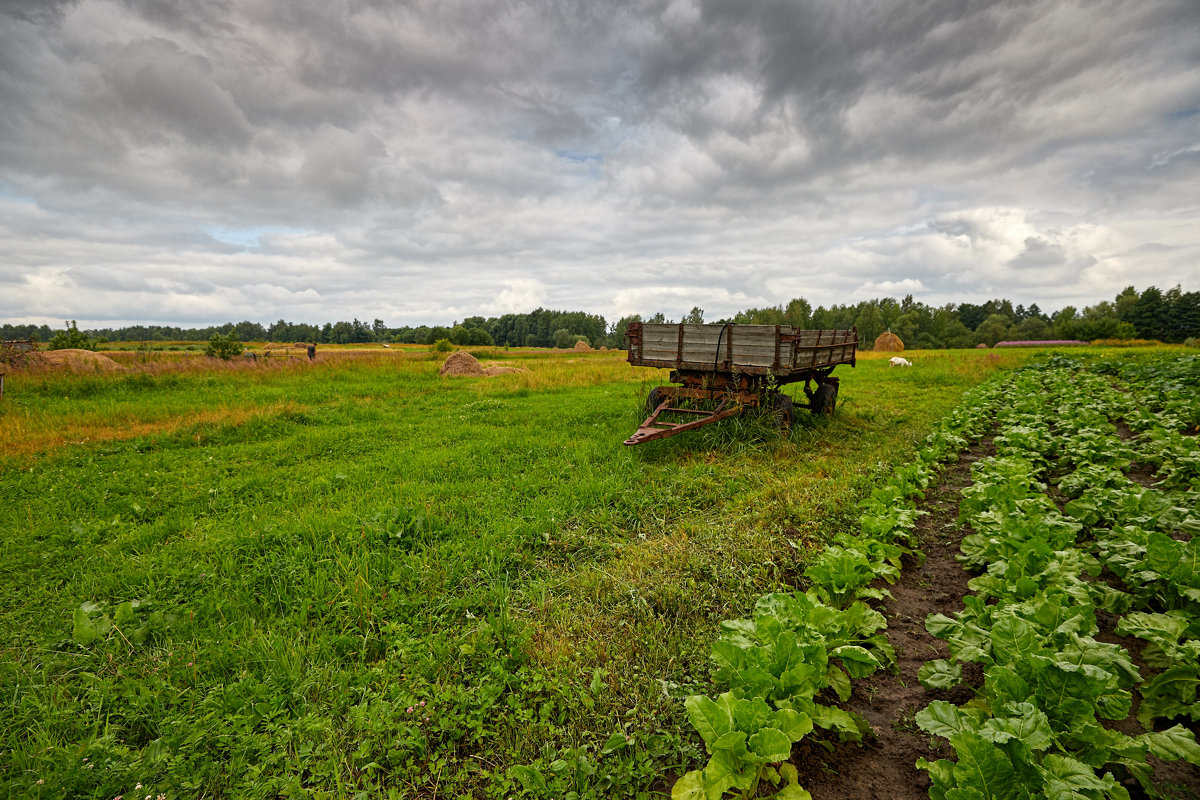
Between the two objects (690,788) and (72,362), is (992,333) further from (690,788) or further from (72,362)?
(72,362)

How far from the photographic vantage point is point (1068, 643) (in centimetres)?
254

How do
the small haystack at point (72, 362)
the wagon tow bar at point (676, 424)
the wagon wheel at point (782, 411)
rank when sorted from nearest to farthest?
the wagon tow bar at point (676, 424) → the wagon wheel at point (782, 411) → the small haystack at point (72, 362)

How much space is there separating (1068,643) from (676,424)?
5845 mm

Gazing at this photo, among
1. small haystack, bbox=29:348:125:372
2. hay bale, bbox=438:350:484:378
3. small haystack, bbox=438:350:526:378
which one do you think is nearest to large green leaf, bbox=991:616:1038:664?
small haystack, bbox=438:350:526:378

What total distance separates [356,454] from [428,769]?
7.06 meters

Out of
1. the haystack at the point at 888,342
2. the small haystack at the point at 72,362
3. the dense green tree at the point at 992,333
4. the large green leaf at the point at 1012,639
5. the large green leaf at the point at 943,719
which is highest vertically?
the dense green tree at the point at 992,333

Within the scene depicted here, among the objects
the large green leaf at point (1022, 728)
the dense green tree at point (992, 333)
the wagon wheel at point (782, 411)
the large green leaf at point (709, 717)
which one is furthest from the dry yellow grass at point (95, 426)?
the dense green tree at point (992, 333)

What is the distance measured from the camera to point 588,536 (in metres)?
5.14

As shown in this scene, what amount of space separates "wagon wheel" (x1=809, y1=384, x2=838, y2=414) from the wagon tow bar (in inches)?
145

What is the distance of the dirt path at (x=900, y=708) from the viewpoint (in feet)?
7.75

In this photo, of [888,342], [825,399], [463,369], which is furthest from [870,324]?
[825,399]

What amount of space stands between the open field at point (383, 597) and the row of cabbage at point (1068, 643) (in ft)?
3.99

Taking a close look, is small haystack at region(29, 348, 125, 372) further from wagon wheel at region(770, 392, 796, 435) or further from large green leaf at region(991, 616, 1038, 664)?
large green leaf at region(991, 616, 1038, 664)

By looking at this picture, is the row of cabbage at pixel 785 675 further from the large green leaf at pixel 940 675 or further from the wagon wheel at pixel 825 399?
the wagon wheel at pixel 825 399
